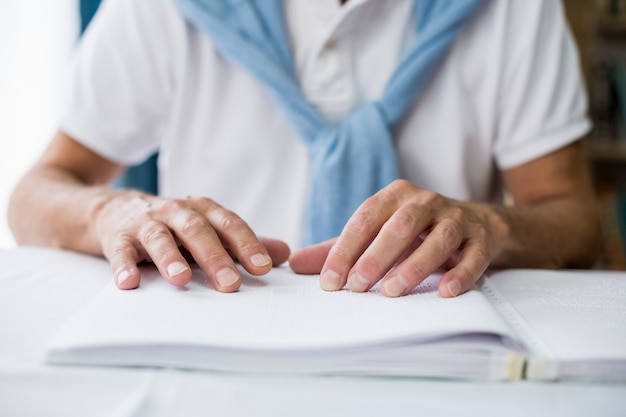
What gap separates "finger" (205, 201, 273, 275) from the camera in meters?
0.64

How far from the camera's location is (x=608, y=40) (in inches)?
90.4

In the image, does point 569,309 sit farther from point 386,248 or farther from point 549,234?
point 549,234

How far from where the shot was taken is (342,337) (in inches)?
18.6

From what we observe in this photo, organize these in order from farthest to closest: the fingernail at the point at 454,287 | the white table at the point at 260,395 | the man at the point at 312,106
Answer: the man at the point at 312,106, the fingernail at the point at 454,287, the white table at the point at 260,395

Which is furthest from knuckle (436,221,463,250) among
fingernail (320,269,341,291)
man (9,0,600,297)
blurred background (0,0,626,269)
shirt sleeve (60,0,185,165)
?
blurred background (0,0,626,269)

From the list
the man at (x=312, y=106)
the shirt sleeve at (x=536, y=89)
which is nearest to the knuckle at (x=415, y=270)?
the man at (x=312, y=106)

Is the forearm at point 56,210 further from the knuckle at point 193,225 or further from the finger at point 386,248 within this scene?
the finger at point 386,248

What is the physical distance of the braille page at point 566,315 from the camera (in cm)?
47

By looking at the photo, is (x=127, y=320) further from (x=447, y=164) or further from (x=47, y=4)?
(x=47, y=4)

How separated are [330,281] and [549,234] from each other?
0.39 metres

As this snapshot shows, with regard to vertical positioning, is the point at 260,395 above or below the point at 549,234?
above

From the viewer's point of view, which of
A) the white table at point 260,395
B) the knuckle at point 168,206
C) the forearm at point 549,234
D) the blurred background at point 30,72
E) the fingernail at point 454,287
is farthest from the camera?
the blurred background at point 30,72

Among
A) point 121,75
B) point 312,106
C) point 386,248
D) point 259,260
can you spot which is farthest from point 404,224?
point 121,75

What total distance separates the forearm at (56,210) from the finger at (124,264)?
13 centimetres
